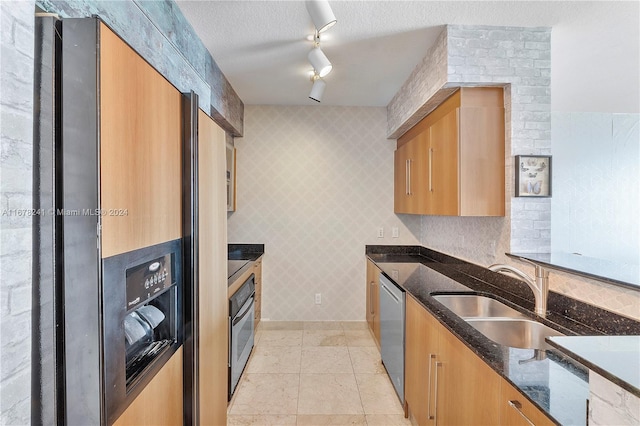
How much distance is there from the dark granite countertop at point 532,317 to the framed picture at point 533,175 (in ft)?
1.89

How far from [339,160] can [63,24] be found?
312cm

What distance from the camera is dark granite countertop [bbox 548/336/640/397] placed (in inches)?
21.0

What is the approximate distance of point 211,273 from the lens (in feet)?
4.63

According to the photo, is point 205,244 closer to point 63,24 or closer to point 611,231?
point 63,24

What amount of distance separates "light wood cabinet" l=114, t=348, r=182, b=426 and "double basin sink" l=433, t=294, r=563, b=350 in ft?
4.56

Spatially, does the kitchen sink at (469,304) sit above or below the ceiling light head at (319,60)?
below

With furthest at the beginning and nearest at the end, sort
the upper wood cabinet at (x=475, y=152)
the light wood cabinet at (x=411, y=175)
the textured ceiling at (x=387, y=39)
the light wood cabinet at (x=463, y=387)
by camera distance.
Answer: the light wood cabinet at (x=411, y=175), the upper wood cabinet at (x=475, y=152), the textured ceiling at (x=387, y=39), the light wood cabinet at (x=463, y=387)

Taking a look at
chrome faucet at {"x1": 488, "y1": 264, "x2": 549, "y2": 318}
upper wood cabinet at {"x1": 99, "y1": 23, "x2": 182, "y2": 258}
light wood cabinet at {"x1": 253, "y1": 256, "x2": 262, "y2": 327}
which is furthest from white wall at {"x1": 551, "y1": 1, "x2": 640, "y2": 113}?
light wood cabinet at {"x1": 253, "y1": 256, "x2": 262, "y2": 327}

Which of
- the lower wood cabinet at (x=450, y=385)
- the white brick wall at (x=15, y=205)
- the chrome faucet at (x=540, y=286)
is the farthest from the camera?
the chrome faucet at (x=540, y=286)

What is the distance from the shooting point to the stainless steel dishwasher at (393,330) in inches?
86.4

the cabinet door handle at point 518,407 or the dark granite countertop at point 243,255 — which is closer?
the cabinet door handle at point 518,407

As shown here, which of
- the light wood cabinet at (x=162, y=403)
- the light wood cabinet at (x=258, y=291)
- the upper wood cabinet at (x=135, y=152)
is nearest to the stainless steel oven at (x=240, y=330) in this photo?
the light wood cabinet at (x=258, y=291)

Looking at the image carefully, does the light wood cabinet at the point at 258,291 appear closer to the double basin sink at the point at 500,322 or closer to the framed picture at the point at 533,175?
the double basin sink at the point at 500,322

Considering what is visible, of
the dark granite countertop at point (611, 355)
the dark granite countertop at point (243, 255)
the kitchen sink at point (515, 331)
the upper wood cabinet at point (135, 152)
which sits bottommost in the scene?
the kitchen sink at point (515, 331)
